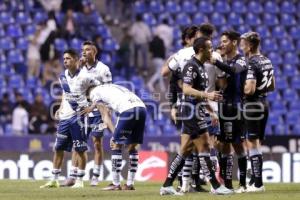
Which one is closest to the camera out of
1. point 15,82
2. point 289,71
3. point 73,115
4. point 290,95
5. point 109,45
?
point 73,115

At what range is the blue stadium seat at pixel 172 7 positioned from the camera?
94.2 feet

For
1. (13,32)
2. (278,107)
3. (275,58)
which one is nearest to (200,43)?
(278,107)

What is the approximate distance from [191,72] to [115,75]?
14.0 m

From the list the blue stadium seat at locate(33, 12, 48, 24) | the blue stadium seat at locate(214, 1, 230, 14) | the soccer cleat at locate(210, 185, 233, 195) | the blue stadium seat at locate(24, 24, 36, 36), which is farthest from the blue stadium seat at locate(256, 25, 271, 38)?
the soccer cleat at locate(210, 185, 233, 195)

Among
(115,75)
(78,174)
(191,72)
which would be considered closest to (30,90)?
(115,75)

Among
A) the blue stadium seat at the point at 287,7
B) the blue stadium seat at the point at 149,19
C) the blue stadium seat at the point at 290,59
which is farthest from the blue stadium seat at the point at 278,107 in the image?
the blue stadium seat at the point at 149,19

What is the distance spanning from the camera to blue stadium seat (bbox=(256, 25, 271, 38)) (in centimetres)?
2859

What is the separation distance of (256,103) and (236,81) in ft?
1.54

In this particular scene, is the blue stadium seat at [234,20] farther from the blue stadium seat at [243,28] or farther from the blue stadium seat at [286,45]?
the blue stadium seat at [286,45]

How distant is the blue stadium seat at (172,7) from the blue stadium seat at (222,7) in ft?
4.10

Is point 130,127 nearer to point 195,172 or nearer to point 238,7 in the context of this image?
point 195,172

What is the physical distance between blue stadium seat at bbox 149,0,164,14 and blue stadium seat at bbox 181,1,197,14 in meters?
0.73

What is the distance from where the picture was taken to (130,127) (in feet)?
45.6

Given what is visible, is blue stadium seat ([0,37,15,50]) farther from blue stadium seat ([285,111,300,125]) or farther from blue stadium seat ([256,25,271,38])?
blue stadium seat ([285,111,300,125])
